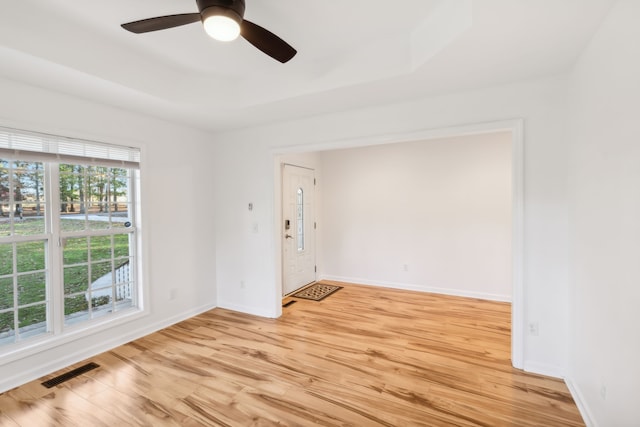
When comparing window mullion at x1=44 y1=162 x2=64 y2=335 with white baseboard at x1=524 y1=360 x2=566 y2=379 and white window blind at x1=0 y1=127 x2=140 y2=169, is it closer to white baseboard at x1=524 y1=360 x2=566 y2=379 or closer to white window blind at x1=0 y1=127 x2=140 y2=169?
white window blind at x1=0 y1=127 x2=140 y2=169

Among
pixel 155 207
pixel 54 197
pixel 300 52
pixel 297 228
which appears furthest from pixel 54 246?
pixel 297 228

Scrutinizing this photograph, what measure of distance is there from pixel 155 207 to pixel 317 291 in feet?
9.02

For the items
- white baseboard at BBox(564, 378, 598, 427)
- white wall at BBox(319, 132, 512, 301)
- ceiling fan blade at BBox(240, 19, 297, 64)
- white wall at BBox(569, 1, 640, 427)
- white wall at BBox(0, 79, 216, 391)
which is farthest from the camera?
white wall at BBox(319, 132, 512, 301)

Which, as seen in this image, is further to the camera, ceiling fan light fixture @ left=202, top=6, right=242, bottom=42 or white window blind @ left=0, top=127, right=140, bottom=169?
white window blind @ left=0, top=127, right=140, bottom=169

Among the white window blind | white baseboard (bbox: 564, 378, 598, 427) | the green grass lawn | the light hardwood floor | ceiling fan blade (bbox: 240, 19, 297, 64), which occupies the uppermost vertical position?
ceiling fan blade (bbox: 240, 19, 297, 64)

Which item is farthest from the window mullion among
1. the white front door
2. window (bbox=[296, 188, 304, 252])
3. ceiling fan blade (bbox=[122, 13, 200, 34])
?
window (bbox=[296, 188, 304, 252])

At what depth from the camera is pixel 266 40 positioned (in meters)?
1.88

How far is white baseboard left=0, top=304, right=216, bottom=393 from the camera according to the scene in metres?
2.43

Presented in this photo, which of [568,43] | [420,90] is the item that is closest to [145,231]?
[420,90]

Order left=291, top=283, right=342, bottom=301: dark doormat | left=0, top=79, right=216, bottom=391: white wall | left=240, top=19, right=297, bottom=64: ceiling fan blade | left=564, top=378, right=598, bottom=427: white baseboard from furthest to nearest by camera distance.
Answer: left=291, top=283, right=342, bottom=301: dark doormat < left=0, top=79, right=216, bottom=391: white wall < left=564, top=378, right=598, bottom=427: white baseboard < left=240, top=19, right=297, bottom=64: ceiling fan blade

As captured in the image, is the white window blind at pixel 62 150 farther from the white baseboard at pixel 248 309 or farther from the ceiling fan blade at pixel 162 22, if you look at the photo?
the white baseboard at pixel 248 309

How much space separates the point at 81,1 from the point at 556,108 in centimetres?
353

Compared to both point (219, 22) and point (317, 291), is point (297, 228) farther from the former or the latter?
point (219, 22)

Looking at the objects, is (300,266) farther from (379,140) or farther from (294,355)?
(379,140)
